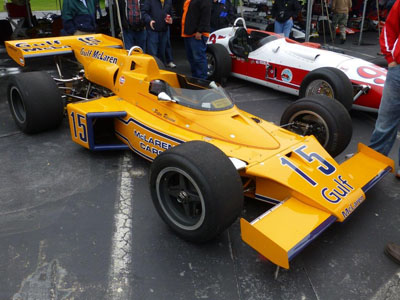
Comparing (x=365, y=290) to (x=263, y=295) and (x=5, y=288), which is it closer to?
(x=263, y=295)

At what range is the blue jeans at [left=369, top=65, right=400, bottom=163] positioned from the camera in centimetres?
372

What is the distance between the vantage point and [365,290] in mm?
2641

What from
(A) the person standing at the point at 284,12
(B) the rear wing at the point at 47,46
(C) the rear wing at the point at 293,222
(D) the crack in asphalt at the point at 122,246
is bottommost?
(D) the crack in asphalt at the point at 122,246

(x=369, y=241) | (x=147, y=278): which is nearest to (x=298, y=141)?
(x=369, y=241)

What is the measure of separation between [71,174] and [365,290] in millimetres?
3071

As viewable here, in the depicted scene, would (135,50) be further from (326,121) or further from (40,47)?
(326,121)

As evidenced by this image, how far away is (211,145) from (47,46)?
4.02 meters

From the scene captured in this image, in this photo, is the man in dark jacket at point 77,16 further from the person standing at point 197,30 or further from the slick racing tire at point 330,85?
the slick racing tire at point 330,85

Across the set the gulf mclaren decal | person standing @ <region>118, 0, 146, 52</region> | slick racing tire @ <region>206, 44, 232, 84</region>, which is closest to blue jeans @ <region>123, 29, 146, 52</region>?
person standing @ <region>118, 0, 146, 52</region>

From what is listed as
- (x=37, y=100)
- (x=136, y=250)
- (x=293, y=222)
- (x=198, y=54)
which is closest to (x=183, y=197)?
(x=136, y=250)

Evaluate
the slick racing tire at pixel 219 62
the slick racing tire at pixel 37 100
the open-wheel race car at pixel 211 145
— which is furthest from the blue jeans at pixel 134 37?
the slick racing tire at pixel 37 100

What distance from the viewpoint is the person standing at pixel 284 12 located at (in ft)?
31.4

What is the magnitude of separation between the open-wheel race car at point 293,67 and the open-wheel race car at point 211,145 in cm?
176

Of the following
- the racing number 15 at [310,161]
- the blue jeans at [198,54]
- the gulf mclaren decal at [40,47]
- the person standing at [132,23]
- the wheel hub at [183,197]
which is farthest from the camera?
the person standing at [132,23]
